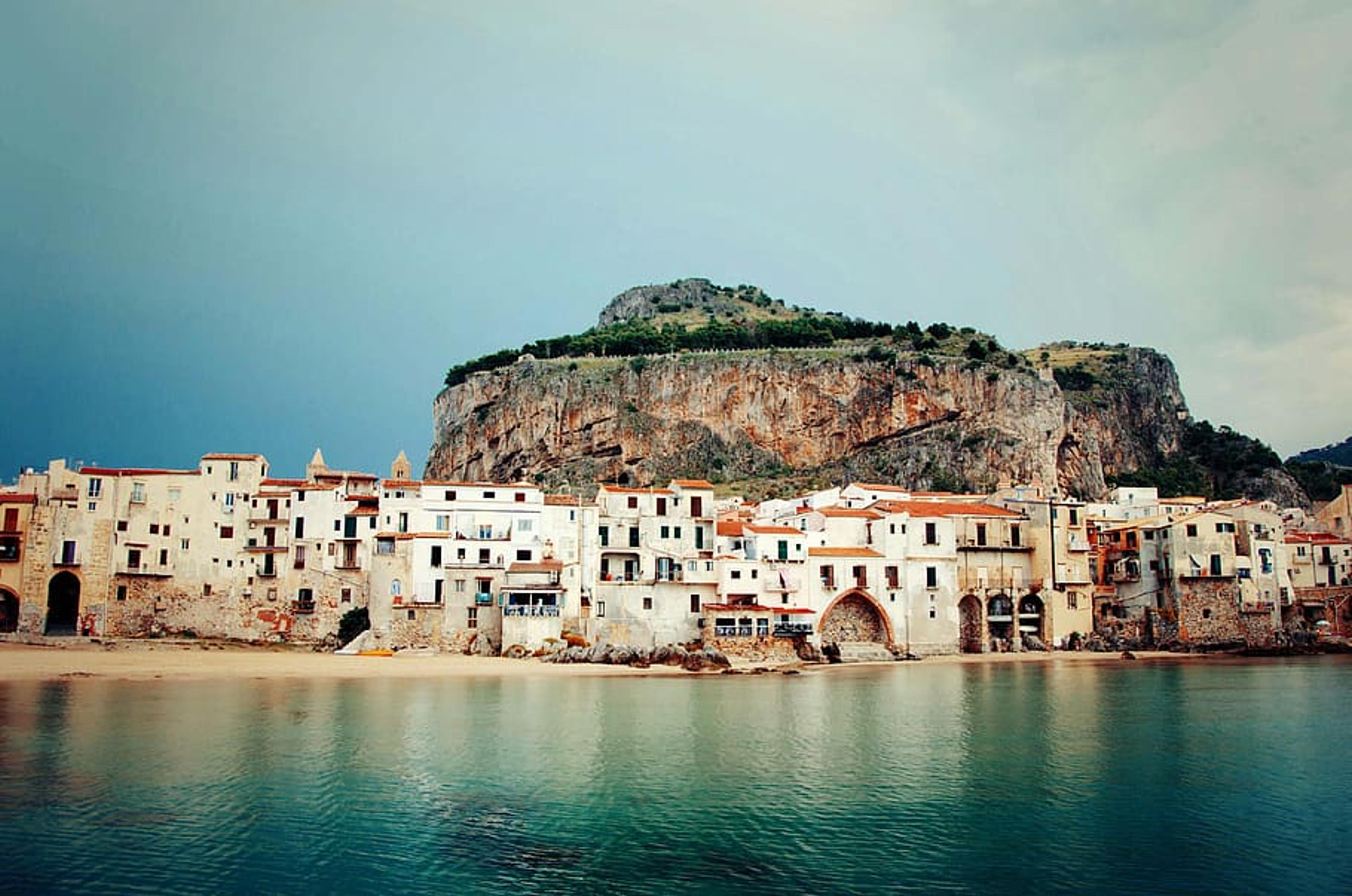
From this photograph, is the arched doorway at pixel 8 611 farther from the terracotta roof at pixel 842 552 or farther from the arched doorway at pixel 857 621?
the arched doorway at pixel 857 621

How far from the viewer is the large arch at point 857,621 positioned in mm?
67562

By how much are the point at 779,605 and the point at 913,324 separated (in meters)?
94.0

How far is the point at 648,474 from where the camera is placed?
133 meters

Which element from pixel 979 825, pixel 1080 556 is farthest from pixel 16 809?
pixel 1080 556

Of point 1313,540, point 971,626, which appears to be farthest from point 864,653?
point 1313,540

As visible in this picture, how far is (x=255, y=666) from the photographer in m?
54.5

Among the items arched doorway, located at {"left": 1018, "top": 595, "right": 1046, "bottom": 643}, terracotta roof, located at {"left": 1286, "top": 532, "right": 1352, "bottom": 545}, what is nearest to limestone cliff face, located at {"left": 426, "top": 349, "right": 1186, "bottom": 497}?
terracotta roof, located at {"left": 1286, "top": 532, "right": 1352, "bottom": 545}

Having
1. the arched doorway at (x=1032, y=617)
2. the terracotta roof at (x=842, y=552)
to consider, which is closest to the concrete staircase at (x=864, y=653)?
the terracotta roof at (x=842, y=552)

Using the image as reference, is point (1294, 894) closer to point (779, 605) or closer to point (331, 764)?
point (331, 764)

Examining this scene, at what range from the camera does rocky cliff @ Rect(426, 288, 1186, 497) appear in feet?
414

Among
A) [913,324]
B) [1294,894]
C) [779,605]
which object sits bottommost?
[1294,894]

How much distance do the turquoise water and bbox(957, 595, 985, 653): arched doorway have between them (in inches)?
956

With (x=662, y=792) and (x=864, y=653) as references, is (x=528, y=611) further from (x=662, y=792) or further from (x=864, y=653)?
(x=662, y=792)

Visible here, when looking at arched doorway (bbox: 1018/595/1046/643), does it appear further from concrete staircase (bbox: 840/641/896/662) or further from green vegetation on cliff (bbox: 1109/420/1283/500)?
green vegetation on cliff (bbox: 1109/420/1283/500)
